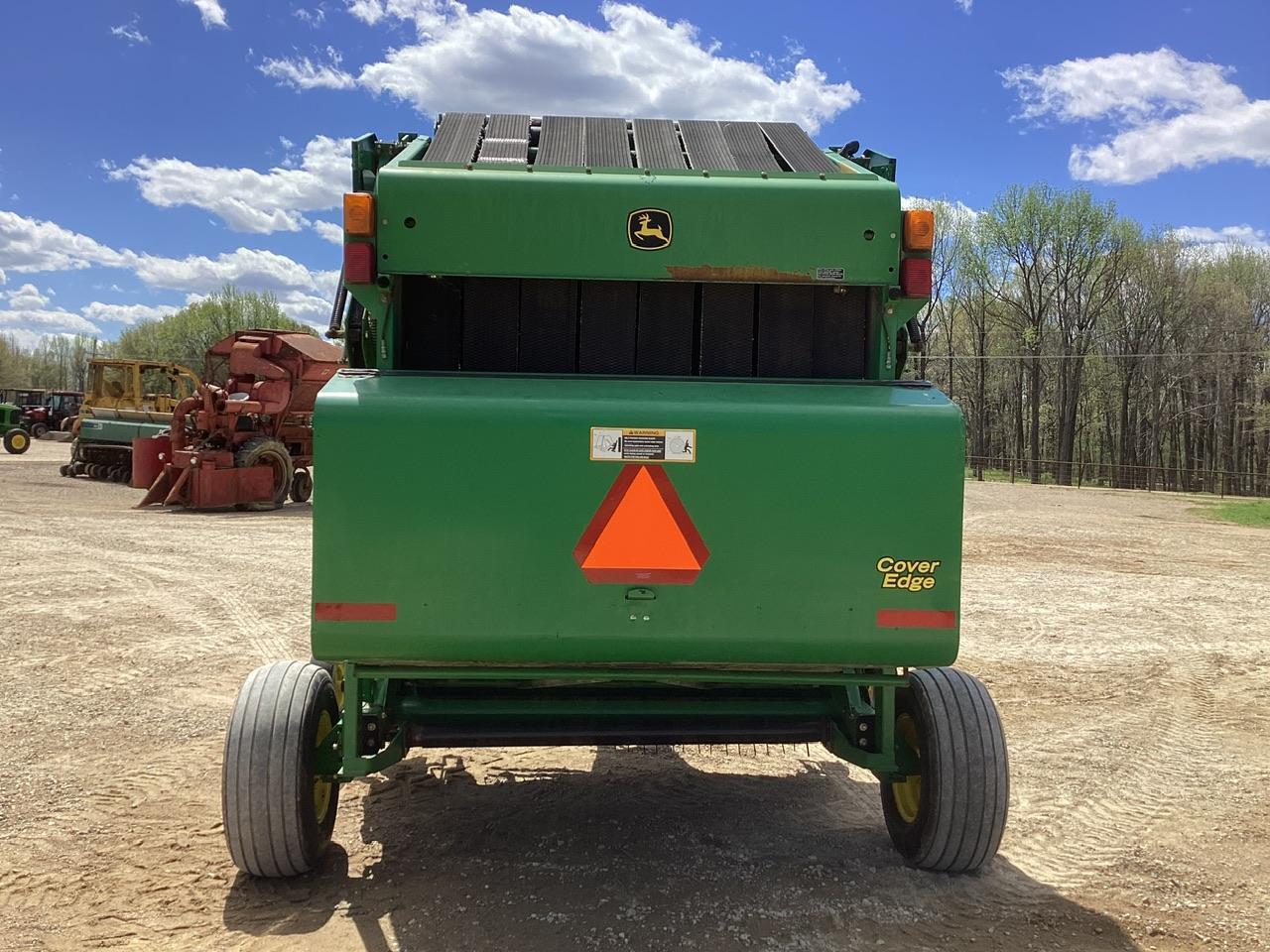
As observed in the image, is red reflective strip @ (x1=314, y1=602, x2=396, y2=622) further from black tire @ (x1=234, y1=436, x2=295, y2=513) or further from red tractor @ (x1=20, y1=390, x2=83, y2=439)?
red tractor @ (x1=20, y1=390, x2=83, y2=439)

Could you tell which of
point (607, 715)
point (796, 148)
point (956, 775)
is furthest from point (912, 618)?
point (796, 148)

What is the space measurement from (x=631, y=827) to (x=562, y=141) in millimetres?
2929

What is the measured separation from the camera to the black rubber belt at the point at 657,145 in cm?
374

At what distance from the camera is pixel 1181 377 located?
48.8 metres

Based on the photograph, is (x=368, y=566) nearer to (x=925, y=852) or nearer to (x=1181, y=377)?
(x=925, y=852)

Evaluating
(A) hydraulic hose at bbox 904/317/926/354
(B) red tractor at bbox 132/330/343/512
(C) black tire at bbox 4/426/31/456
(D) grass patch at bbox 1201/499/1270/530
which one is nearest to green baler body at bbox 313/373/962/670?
(A) hydraulic hose at bbox 904/317/926/354

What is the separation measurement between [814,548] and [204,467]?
1593 centimetres

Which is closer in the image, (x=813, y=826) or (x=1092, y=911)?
(x=1092, y=911)

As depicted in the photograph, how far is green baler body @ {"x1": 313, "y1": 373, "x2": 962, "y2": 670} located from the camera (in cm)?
308

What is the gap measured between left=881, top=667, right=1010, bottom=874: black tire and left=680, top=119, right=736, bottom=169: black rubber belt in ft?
7.07

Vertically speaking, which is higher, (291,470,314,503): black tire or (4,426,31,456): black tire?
(4,426,31,456): black tire

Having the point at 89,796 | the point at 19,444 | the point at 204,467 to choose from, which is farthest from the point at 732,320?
the point at 19,444

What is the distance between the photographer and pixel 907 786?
3982 mm

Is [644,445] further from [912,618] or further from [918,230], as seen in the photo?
[918,230]
